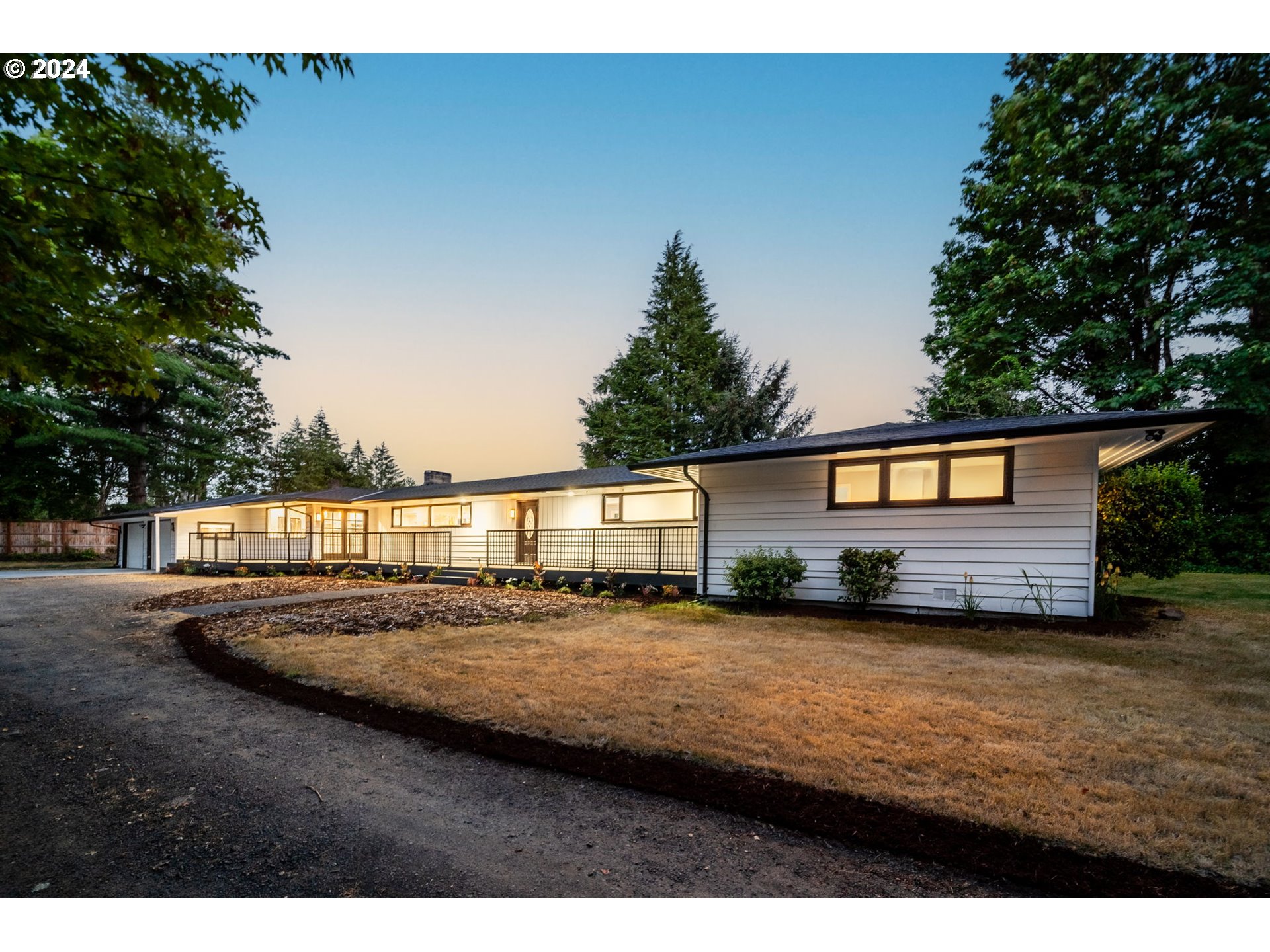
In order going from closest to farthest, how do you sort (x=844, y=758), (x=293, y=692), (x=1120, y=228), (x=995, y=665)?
(x=844, y=758), (x=293, y=692), (x=995, y=665), (x=1120, y=228)

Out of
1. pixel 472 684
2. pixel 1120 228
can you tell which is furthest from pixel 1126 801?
pixel 1120 228

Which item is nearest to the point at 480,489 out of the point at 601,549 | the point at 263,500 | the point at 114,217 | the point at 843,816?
the point at 601,549

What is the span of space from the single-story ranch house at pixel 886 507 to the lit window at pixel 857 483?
20mm

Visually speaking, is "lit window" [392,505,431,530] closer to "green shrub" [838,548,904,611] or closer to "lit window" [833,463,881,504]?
"lit window" [833,463,881,504]

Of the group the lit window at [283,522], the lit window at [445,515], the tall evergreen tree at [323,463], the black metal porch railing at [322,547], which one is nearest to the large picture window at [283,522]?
the lit window at [283,522]

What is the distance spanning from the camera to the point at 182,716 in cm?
396

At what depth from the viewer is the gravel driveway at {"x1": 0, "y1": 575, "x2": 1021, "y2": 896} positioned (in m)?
1.97

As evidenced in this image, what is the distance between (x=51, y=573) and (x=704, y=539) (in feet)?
88.3

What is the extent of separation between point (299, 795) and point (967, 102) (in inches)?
754

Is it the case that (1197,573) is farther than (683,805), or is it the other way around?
(1197,573)

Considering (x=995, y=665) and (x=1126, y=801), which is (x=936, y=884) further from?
(x=995, y=665)

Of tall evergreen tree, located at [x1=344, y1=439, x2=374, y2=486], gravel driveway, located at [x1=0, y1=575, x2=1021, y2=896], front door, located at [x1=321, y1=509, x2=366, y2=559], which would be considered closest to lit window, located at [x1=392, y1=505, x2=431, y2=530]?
front door, located at [x1=321, y1=509, x2=366, y2=559]

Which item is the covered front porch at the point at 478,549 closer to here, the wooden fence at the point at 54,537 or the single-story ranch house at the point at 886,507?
the single-story ranch house at the point at 886,507

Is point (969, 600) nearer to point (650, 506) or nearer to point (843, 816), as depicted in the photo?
point (843, 816)
